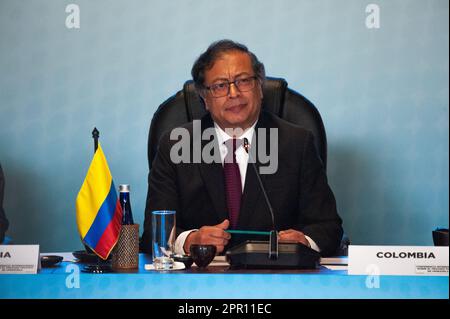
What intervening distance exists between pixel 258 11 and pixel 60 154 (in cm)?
107

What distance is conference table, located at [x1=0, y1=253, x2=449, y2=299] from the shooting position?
5.99ft

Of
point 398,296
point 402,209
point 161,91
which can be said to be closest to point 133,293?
point 398,296

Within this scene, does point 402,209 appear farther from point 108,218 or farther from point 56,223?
point 108,218

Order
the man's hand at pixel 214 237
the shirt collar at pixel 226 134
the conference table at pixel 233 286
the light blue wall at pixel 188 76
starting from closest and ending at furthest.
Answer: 1. the conference table at pixel 233 286
2. the man's hand at pixel 214 237
3. the shirt collar at pixel 226 134
4. the light blue wall at pixel 188 76

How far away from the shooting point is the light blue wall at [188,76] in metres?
3.35

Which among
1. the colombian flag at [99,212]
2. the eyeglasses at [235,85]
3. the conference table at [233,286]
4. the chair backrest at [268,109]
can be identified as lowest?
the conference table at [233,286]

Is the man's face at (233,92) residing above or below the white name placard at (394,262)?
above

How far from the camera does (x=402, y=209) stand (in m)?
3.46

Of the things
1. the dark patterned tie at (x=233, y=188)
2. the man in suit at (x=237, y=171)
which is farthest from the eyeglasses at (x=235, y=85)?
the dark patterned tie at (x=233, y=188)

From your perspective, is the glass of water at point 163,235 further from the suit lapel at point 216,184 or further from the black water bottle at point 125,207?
the suit lapel at point 216,184

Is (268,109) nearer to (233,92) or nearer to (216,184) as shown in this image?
(233,92)

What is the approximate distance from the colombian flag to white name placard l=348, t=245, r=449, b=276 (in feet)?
2.00

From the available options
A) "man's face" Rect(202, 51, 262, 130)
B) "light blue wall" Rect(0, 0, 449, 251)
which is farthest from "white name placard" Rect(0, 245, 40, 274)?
"light blue wall" Rect(0, 0, 449, 251)

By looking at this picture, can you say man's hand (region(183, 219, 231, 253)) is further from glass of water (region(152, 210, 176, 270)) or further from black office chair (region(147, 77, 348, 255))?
black office chair (region(147, 77, 348, 255))
